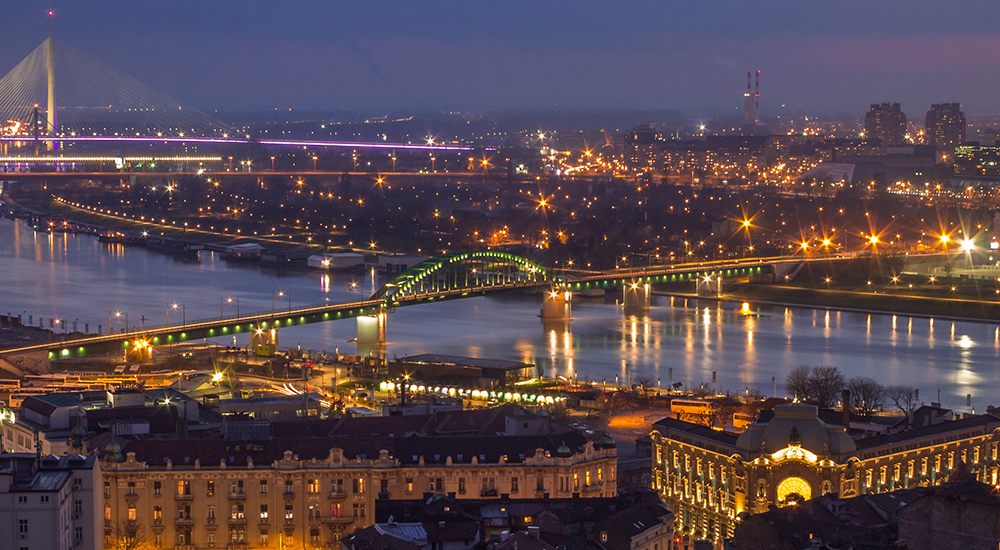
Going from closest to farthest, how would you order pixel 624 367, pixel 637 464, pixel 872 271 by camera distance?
pixel 637 464 → pixel 624 367 → pixel 872 271

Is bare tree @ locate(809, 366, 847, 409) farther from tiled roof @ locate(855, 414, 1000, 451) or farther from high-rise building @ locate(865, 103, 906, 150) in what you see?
high-rise building @ locate(865, 103, 906, 150)

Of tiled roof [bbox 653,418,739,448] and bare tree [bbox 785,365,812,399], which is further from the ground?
tiled roof [bbox 653,418,739,448]

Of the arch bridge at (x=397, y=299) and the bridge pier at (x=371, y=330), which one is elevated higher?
the arch bridge at (x=397, y=299)

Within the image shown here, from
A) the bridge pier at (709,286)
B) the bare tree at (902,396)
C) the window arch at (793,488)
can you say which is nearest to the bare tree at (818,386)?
the bare tree at (902,396)

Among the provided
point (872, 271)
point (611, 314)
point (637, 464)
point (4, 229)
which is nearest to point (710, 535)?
point (637, 464)

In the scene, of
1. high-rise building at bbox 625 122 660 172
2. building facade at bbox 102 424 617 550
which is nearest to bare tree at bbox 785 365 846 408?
building facade at bbox 102 424 617 550

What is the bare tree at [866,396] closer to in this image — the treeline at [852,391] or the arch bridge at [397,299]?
the treeline at [852,391]

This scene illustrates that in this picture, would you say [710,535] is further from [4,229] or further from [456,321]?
[4,229]
